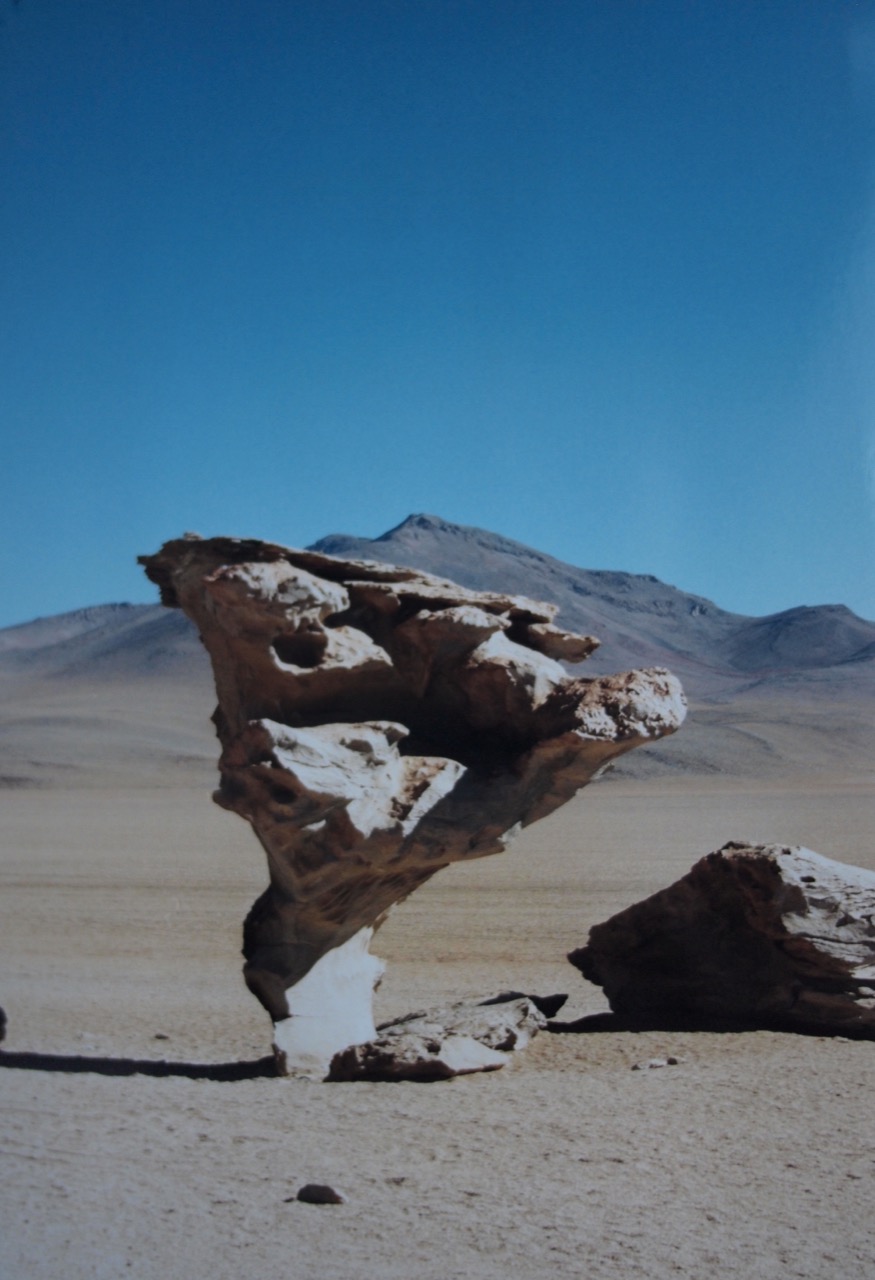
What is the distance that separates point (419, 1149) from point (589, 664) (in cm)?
7147

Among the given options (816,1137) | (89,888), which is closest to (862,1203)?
(816,1137)

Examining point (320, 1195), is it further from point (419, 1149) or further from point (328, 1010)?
point (328, 1010)

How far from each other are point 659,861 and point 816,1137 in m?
18.0

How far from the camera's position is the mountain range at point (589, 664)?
6372 cm

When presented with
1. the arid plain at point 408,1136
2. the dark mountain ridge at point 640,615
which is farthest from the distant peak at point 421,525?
the arid plain at point 408,1136

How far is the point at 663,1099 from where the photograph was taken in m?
7.92

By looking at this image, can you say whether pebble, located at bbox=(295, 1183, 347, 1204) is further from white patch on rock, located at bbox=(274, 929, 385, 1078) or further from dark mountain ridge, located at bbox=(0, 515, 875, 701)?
dark mountain ridge, located at bbox=(0, 515, 875, 701)

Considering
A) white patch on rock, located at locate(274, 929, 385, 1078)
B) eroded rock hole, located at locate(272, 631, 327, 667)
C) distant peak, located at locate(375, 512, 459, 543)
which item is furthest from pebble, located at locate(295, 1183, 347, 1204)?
distant peak, located at locate(375, 512, 459, 543)

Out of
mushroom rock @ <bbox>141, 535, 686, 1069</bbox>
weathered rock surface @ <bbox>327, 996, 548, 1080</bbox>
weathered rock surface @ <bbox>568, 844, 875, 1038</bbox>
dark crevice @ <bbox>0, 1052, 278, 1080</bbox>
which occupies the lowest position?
dark crevice @ <bbox>0, 1052, 278, 1080</bbox>

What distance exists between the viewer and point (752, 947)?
33.5 ft

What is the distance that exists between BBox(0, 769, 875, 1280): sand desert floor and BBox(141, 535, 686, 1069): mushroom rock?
3.33 ft

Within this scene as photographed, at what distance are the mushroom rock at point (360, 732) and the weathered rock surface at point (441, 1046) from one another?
1.49 feet

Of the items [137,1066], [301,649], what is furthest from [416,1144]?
[301,649]

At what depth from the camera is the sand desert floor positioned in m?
5.53
